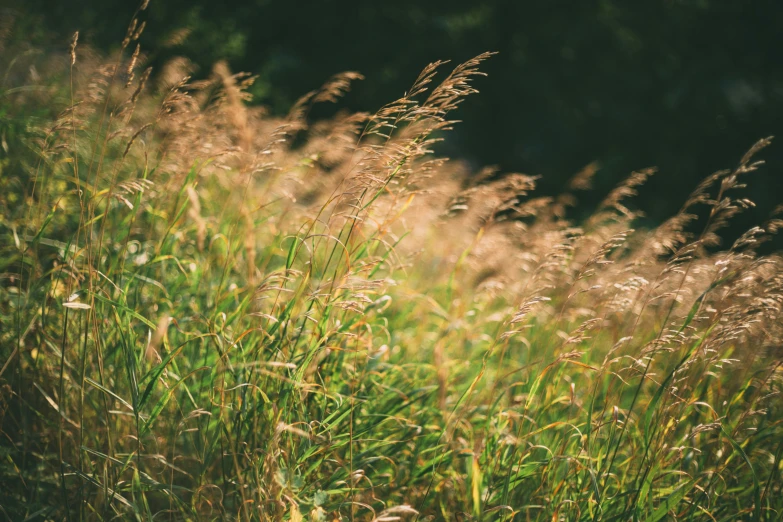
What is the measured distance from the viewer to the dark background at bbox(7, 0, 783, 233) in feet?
24.3

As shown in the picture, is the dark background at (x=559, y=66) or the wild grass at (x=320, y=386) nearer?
the wild grass at (x=320, y=386)

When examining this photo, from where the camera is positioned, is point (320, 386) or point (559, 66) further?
point (559, 66)

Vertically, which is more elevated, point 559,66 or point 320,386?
point 559,66

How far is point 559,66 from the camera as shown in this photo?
894 cm

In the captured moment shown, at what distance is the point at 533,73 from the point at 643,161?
8.84 feet

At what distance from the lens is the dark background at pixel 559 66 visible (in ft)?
24.3

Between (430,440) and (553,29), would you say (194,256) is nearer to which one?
(430,440)

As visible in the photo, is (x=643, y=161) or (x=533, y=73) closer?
(x=643, y=161)

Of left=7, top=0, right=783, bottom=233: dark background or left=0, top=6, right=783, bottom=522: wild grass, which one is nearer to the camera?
left=0, top=6, right=783, bottom=522: wild grass

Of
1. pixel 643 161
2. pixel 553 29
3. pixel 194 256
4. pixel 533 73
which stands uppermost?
pixel 553 29

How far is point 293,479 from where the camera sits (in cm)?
152

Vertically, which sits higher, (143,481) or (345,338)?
(345,338)

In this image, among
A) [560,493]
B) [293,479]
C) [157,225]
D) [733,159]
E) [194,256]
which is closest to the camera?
[293,479]

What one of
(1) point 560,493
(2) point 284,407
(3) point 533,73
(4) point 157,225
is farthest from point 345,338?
(3) point 533,73
